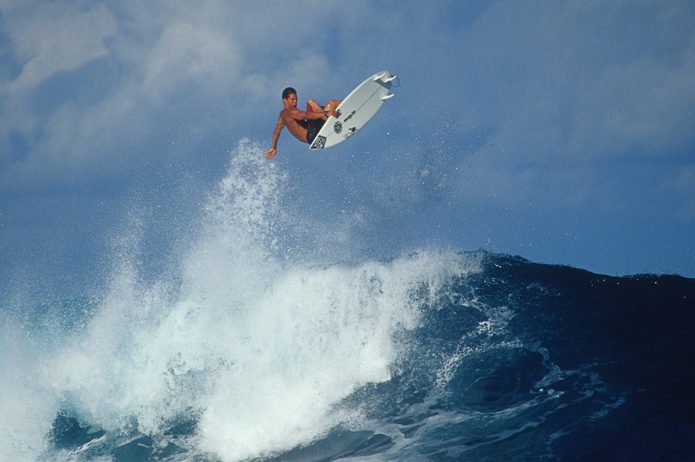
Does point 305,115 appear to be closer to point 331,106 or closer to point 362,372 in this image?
point 331,106

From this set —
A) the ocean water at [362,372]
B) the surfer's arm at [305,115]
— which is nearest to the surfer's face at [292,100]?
the surfer's arm at [305,115]

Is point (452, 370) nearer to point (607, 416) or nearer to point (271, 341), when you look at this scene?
point (607, 416)

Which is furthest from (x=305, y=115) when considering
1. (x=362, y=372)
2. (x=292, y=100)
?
(x=362, y=372)

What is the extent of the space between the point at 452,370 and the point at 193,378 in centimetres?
498

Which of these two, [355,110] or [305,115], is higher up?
[355,110]

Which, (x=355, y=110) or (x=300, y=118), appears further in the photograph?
(x=355, y=110)

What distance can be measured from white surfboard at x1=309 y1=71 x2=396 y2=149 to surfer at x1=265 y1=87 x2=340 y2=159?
0.55 ft

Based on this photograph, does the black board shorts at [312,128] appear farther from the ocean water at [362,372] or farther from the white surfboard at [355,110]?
the ocean water at [362,372]

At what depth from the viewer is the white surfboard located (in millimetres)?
10086

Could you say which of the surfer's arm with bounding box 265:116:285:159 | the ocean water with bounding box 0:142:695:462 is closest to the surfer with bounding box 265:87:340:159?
the surfer's arm with bounding box 265:116:285:159

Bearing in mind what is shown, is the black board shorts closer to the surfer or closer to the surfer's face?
the surfer

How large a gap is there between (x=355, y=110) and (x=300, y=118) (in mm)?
1558

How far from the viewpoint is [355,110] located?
1058 centimetres

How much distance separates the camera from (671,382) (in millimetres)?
7781
